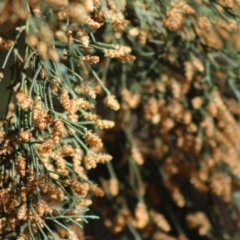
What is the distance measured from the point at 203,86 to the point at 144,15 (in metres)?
0.31

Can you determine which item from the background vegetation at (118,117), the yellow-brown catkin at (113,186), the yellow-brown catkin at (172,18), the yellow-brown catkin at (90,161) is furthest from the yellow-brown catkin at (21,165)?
the yellow-brown catkin at (113,186)

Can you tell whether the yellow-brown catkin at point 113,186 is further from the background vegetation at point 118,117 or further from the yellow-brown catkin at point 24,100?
the yellow-brown catkin at point 24,100

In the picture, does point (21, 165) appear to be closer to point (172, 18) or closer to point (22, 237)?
point (22, 237)

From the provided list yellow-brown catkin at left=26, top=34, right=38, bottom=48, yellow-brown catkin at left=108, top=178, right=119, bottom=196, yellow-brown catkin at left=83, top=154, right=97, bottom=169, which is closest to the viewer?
yellow-brown catkin at left=26, top=34, right=38, bottom=48

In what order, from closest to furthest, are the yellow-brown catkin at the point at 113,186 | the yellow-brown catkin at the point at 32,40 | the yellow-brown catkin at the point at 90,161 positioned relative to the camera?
the yellow-brown catkin at the point at 32,40 → the yellow-brown catkin at the point at 90,161 → the yellow-brown catkin at the point at 113,186

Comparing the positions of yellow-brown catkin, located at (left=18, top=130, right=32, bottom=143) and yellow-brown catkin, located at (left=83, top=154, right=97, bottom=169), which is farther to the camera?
yellow-brown catkin, located at (left=83, top=154, right=97, bottom=169)

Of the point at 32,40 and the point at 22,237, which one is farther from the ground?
the point at 32,40

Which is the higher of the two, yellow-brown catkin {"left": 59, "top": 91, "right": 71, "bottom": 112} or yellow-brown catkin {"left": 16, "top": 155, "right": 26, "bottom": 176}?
yellow-brown catkin {"left": 59, "top": 91, "right": 71, "bottom": 112}

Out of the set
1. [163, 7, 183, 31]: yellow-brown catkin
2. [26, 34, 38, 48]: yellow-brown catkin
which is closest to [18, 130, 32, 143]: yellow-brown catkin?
[26, 34, 38, 48]: yellow-brown catkin

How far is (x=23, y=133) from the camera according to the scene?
88 cm

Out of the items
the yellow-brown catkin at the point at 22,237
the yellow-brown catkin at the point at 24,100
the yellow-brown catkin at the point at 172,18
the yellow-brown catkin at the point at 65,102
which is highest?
the yellow-brown catkin at the point at 172,18

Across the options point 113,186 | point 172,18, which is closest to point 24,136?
point 172,18

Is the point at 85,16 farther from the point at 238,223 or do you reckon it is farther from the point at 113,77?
the point at 238,223

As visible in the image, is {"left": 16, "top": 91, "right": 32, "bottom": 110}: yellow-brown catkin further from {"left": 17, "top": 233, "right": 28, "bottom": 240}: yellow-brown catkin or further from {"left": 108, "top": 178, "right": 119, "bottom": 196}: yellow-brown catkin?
{"left": 108, "top": 178, "right": 119, "bottom": 196}: yellow-brown catkin
